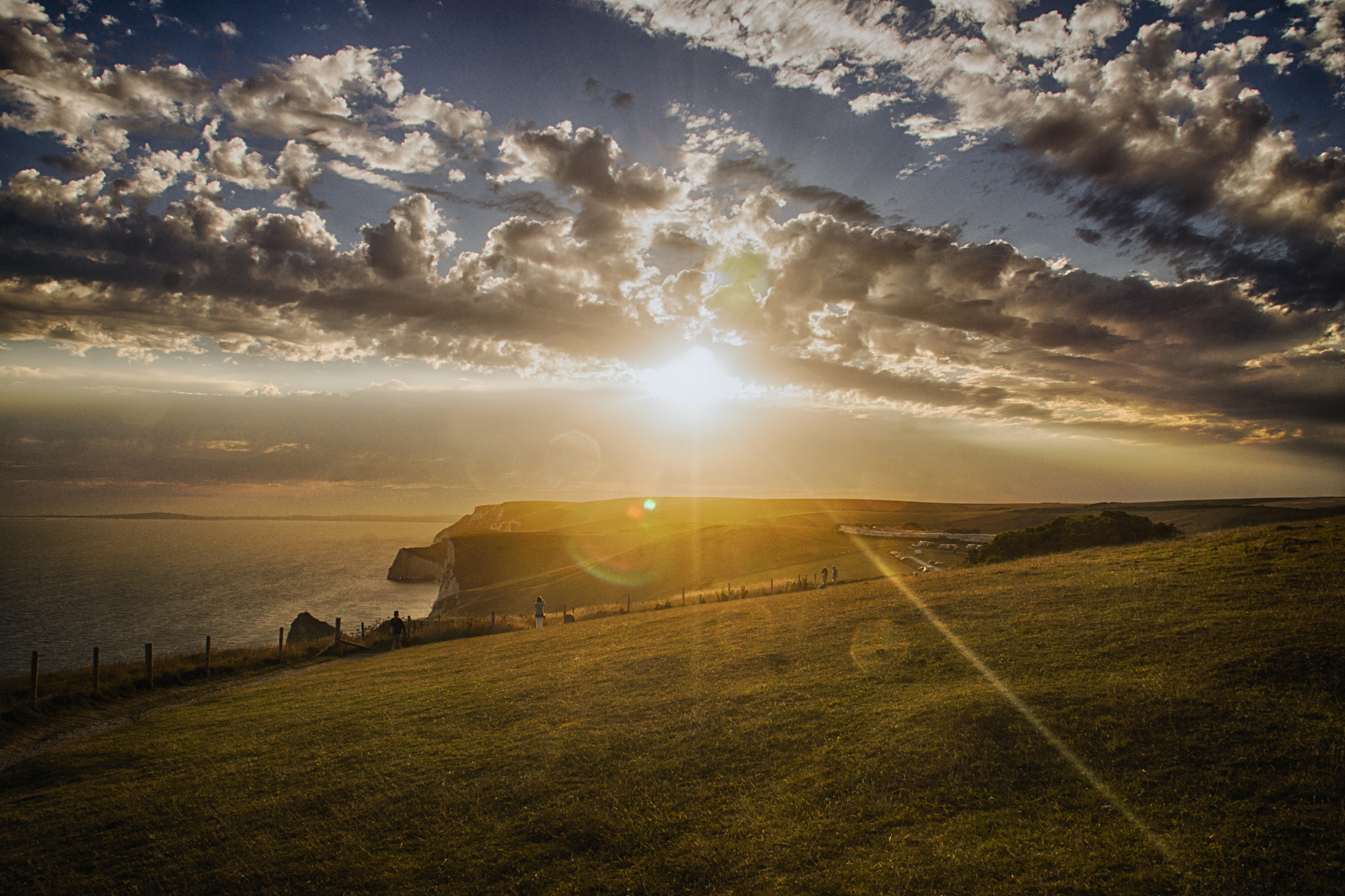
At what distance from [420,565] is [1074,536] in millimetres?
133735

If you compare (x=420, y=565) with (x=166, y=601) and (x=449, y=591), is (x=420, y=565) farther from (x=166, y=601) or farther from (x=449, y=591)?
(x=166, y=601)

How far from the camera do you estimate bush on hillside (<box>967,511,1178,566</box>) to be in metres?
38.3

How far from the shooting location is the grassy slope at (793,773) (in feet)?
25.2

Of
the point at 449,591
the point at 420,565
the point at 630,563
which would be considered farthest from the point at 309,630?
the point at 420,565

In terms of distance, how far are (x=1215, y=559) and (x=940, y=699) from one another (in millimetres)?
16608

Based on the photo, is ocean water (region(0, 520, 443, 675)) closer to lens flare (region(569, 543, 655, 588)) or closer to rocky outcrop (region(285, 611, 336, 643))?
rocky outcrop (region(285, 611, 336, 643))

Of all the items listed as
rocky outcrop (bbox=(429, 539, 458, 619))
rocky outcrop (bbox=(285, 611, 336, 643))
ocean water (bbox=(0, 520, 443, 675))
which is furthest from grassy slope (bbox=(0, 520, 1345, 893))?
rocky outcrop (bbox=(429, 539, 458, 619))

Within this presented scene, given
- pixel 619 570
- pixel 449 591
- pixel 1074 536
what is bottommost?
pixel 449 591

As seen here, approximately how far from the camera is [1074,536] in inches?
1586

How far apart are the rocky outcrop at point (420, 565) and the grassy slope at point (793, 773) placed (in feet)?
420

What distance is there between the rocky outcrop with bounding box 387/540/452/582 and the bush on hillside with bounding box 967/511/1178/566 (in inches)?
4759

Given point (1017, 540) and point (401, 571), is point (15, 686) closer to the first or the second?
point (1017, 540)

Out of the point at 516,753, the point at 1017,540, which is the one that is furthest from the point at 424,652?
the point at 1017,540

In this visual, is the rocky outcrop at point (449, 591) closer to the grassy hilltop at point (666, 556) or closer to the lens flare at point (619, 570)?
the grassy hilltop at point (666, 556)
